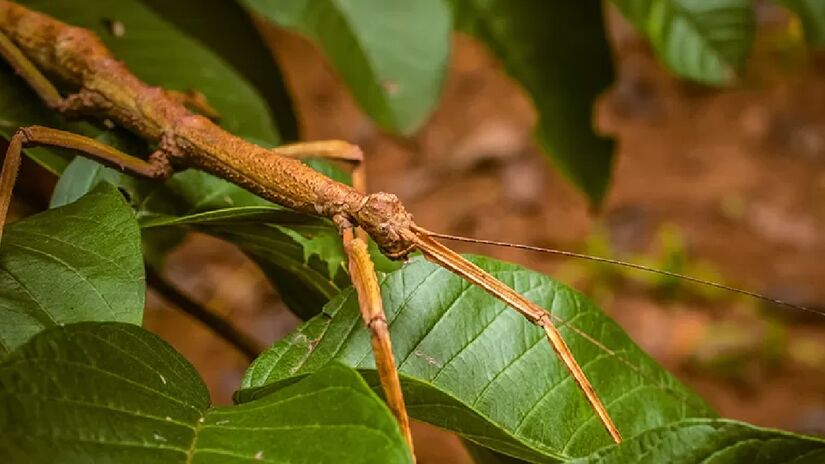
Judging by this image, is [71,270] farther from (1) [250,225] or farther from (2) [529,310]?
(2) [529,310]

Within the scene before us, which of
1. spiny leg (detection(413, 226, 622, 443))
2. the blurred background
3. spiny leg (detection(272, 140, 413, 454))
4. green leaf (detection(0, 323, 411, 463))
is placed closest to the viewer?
Result: green leaf (detection(0, 323, 411, 463))

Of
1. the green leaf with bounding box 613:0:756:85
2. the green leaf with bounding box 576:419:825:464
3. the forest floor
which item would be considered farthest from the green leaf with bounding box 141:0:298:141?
the forest floor

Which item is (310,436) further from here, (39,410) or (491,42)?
(491,42)

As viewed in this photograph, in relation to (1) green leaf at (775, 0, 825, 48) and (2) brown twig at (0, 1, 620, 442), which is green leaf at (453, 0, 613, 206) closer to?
(1) green leaf at (775, 0, 825, 48)

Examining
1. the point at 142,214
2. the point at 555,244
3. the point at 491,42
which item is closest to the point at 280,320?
the point at 555,244

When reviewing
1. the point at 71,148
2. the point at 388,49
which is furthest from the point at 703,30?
the point at 71,148
